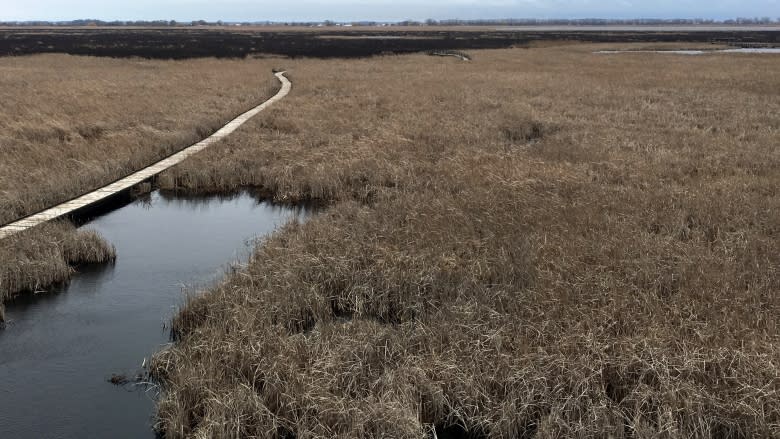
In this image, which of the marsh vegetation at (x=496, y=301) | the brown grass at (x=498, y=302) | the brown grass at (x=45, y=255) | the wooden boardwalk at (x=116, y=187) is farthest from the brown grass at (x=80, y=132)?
the brown grass at (x=498, y=302)

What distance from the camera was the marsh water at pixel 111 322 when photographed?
665 cm

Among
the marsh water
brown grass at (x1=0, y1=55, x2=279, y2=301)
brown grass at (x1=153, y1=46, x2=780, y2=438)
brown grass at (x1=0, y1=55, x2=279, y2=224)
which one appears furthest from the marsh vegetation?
brown grass at (x1=0, y1=55, x2=279, y2=301)

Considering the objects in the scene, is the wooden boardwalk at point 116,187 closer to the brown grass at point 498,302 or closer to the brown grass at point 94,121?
the brown grass at point 94,121

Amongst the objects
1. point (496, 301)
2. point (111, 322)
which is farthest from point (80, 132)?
point (496, 301)

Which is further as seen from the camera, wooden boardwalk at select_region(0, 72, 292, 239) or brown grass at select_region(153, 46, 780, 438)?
wooden boardwalk at select_region(0, 72, 292, 239)

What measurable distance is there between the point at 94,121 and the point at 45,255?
42.4 feet

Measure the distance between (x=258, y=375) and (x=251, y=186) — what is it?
10028 millimetres

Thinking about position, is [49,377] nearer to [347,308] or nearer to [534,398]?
[347,308]

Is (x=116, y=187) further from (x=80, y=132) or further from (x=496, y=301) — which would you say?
(x=496, y=301)

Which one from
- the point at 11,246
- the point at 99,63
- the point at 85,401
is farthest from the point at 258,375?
the point at 99,63

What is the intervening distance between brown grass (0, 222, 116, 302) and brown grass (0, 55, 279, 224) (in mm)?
1563

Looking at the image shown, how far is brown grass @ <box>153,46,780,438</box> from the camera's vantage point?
19.5 feet

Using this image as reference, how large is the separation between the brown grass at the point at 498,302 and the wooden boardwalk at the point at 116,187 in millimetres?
772

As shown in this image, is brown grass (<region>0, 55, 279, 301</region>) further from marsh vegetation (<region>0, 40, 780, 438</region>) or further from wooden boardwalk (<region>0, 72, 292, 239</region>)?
marsh vegetation (<region>0, 40, 780, 438</region>)
